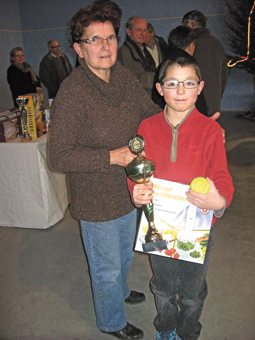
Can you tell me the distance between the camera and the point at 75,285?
6.90ft

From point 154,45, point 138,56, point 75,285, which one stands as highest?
point 154,45

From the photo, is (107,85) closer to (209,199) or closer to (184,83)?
(184,83)

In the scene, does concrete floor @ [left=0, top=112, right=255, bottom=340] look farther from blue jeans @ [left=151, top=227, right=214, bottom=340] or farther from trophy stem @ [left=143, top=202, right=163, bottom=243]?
trophy stem @ [left=143, top=202, right=163, bottom=243]

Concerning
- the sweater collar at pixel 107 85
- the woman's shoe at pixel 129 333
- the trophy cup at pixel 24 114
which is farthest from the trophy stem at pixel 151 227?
the trophy cup at pixel 24 114

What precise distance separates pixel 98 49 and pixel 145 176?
57 centimetres

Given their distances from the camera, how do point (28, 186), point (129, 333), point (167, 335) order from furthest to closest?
1. point (28, 186)
2. point (129, 333)
3. point (167, 335)

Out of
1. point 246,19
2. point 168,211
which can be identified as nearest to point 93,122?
point 168,211

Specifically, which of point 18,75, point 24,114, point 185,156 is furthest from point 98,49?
point 18,75

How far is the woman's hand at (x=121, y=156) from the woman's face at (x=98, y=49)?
0.36 m

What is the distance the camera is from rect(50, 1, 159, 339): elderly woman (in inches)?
48.4

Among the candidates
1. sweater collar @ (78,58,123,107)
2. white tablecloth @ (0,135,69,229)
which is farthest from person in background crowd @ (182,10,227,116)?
white tablecloth @ (0,135,69,229)

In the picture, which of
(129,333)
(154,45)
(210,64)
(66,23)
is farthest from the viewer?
(66,23)

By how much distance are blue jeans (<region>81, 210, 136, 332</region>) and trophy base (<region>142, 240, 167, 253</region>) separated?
31 cm

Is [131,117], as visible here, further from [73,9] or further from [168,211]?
[73,9]
